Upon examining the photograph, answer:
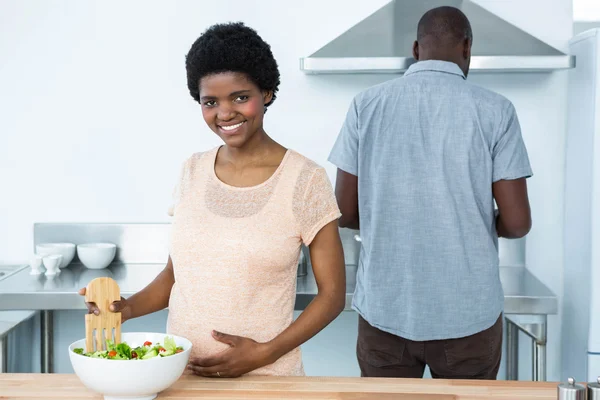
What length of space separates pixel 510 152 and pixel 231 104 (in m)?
0.79

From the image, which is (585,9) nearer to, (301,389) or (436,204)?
(436,204)

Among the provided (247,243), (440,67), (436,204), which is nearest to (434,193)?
(436,204)

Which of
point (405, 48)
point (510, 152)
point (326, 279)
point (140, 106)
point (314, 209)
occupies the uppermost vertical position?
point (405, 48)

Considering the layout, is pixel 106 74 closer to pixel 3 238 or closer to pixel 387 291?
pixel 3 238

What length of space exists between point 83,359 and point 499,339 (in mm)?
1145

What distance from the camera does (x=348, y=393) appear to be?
1344 mm

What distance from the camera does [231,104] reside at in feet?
4.75

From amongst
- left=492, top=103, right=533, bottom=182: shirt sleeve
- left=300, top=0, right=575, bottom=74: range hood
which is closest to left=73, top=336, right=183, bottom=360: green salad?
left=492, top=103, right=533, bottom=182: shirt sleeve

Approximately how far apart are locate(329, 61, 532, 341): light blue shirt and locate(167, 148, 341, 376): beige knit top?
A: 0.51 metres

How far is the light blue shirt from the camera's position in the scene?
192 centimetres

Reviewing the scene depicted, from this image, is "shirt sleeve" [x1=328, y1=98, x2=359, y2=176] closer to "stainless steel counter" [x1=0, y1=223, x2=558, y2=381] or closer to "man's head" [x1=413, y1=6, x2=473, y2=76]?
"man's head" [x1=413, y1=6, x2=473, y2=76]

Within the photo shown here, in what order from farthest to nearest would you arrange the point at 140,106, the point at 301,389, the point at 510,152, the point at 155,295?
the point at 140,106
the point at 510,152
the point at 155,295
the point at 301,389

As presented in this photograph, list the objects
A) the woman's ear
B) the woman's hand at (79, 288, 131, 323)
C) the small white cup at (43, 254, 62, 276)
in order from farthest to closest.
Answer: the small white cup at (43, 254, 62, 276)
the woman's ear
the woman's hand at (79, 288, 131, 323)

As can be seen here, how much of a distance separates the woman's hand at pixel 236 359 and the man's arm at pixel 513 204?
0.84 meters
